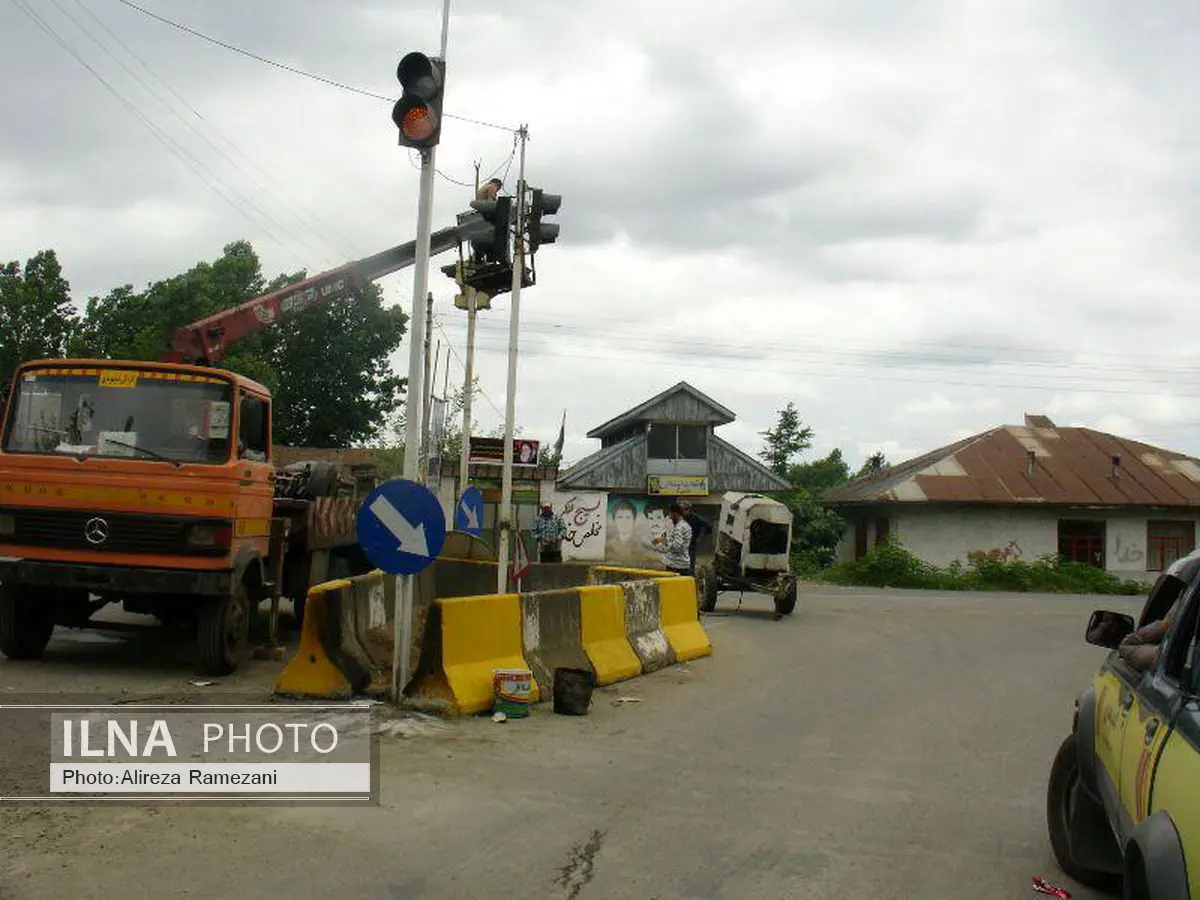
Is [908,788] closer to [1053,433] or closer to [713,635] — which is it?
[713,635]

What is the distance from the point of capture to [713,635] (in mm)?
15531

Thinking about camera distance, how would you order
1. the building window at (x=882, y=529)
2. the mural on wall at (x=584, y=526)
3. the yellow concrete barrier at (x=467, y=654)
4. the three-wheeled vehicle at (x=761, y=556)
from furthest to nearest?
the building window at (x=882, y=529) < the mural on wall at (x=584, y=526) < the three-wheeled vehicle at (x=761, y=556) < the yellow concrete barrier at (x=467, y=654)

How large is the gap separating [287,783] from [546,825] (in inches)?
64.5

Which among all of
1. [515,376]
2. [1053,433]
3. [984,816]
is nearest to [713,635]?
[515,376]

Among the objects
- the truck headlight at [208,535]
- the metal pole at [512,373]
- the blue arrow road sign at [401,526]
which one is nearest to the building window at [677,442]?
the metal pole at [512,373]

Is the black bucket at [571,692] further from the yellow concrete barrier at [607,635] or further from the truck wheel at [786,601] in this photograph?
the truck wheel at [786,601]

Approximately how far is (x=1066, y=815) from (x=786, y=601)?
13.3 m

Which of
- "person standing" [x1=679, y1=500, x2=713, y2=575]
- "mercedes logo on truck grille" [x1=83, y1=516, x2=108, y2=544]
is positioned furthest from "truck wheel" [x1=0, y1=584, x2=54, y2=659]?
"person standing" [x1=679, y1=500, x2=713, y2=575]

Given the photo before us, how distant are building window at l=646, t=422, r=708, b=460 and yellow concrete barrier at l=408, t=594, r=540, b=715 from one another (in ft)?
111

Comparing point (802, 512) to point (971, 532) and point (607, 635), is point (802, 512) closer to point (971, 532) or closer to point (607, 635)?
point (971, 532)

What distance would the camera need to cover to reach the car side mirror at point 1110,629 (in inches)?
197

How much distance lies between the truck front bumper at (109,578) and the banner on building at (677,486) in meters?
33.0

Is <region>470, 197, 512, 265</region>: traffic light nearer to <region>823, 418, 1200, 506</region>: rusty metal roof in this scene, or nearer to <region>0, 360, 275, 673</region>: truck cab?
<region>0, 360, 275, 673</region>: truck cab

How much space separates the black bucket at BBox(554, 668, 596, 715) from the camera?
8.87 meters
